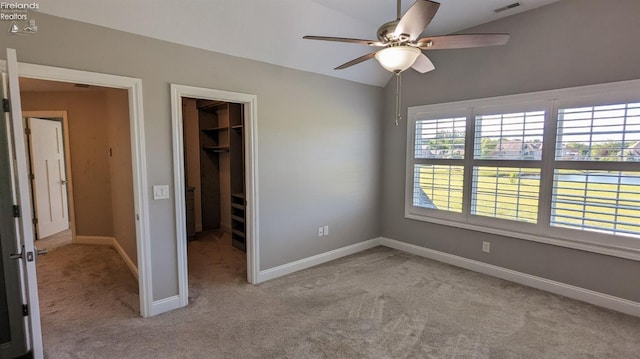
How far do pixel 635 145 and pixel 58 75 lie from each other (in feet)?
16.2

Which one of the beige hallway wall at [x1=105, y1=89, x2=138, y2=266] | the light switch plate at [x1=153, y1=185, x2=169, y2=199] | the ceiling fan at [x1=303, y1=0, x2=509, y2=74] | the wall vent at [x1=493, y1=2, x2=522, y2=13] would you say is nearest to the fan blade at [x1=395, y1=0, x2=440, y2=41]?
the ceiling fan at [x1=303, y1=0, x2=509, y2=74]

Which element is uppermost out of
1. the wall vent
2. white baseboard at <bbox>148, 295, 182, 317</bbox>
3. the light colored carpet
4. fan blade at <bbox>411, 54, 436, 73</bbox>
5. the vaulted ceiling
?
the wall vent

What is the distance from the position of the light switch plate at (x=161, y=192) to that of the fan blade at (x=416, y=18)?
2.41m

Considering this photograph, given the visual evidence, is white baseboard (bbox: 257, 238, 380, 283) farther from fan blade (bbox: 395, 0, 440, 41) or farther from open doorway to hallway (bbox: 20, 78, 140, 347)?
fan blade (bbox: 395, 0, 440, 41)

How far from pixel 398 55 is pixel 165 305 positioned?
3.03 m

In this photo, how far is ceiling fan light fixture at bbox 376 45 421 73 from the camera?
6.61ft

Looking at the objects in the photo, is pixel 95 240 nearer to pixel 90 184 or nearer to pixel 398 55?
pixel 90 184

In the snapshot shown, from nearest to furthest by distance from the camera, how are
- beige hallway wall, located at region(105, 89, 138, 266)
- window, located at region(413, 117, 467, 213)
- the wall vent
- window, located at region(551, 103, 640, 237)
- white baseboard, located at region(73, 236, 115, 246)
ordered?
window, located at region(551, 103, 640, 237) < the wall vent < beige hallway wall, located at region(105, 89, 138, 266) < window, located at region(413, 117, 467, 213) < white baseboard, located at region(73, 236, 115, 246)

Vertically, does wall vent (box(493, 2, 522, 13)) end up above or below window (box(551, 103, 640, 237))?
above

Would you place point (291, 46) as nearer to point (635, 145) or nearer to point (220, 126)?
point (220, 126)

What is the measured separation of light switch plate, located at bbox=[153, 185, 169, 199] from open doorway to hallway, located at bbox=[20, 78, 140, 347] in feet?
3.24

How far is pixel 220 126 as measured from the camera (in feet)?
19.8

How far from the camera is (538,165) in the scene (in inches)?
134

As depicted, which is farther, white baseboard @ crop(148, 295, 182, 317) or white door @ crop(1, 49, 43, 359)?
white baseboard @ crop(148, 295, 182, 317)
